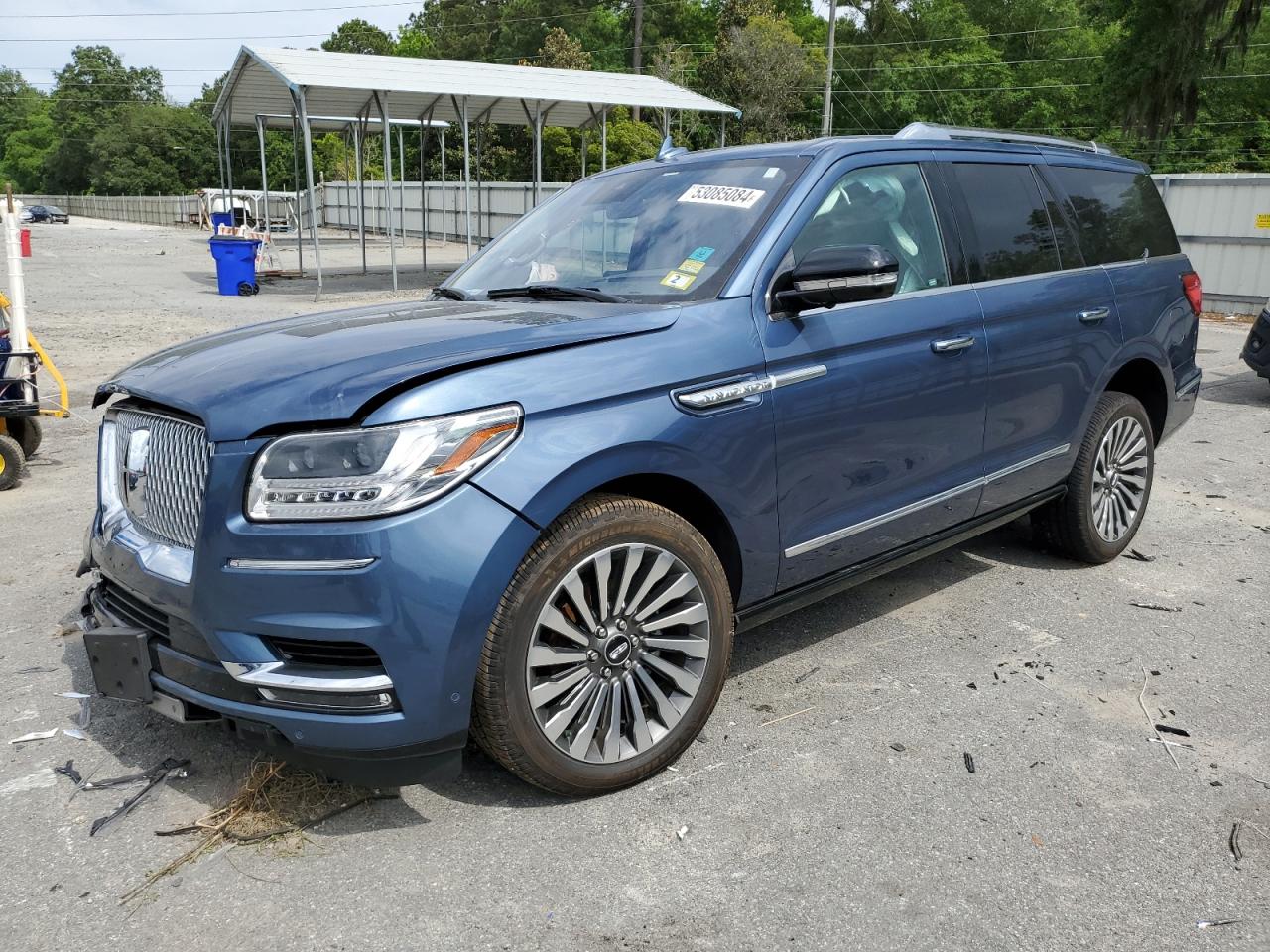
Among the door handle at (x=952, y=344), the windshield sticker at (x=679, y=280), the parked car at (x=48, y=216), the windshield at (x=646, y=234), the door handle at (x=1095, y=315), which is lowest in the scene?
the door handle at (x=952, y=344)

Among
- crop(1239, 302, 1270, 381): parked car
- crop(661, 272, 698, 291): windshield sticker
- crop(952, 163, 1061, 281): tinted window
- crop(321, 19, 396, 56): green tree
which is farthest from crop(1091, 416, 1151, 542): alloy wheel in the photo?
crop(321, 19, 396, 56): green tree

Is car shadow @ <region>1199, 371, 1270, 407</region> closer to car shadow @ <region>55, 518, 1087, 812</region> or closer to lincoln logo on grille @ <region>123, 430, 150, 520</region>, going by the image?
car shadow @ <region>55, 518, 1087, 812</region>

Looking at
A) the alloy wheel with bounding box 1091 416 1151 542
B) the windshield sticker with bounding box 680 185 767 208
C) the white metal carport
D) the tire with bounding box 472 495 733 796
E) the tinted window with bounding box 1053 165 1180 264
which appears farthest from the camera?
the white metal carport

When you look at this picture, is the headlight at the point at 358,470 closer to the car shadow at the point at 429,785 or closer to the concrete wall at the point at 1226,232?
the car shadow at the point at 429,785

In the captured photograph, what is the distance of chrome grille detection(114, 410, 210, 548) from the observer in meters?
2.81

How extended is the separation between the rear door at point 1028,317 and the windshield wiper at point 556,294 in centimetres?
158

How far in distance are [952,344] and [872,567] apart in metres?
0.89

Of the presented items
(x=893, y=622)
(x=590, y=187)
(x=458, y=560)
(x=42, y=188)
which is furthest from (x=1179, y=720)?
(x=42, y=188)

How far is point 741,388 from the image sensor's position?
3246 mm

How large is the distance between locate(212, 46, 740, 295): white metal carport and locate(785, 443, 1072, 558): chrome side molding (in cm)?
1552

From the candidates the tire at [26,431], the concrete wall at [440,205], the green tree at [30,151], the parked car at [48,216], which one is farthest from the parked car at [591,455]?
the green tree at [30,151]

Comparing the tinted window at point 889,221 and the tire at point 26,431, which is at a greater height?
the tinted window at point 889,221

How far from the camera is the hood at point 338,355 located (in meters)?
2.67

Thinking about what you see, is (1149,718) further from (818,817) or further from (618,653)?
(618,653)
